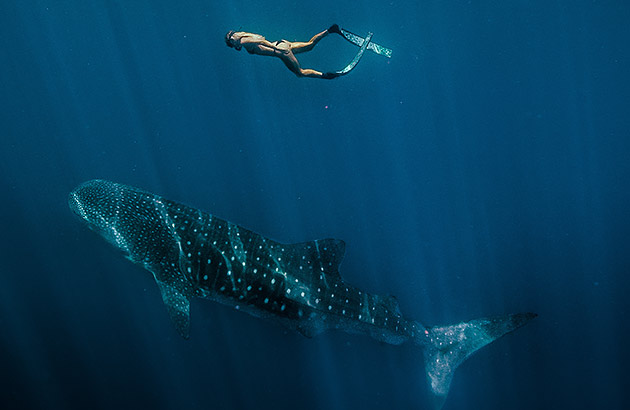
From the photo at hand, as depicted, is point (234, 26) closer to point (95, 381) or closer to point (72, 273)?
point (72, 273)

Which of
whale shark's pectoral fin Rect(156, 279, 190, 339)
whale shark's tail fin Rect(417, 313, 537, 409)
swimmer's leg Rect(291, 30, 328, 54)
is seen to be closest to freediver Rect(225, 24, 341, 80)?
swimmer's leg Rect(291, 30, 328, 54)

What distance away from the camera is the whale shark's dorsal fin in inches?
171

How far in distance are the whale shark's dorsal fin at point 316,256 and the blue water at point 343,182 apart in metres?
2.54

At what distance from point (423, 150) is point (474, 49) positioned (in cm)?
245

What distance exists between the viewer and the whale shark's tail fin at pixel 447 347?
4.80 metres

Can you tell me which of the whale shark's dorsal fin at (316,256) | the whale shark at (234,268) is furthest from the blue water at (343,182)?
the whale shark's dorsal fin at (316,256)

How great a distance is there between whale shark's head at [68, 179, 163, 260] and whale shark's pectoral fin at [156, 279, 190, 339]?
0.58 metres

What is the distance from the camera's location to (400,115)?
290 inches

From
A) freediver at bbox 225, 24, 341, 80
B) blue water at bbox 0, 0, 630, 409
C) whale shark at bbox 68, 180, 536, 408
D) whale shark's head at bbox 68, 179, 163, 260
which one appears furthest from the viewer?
blue water at bbox 0, 0, 630, 409

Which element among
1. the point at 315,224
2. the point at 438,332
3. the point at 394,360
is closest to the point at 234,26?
the point at 315,224

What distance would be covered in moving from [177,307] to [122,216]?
143 centimetres

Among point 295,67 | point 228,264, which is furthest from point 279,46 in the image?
point 228,264

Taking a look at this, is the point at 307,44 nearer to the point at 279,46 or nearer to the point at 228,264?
the point at 279,46

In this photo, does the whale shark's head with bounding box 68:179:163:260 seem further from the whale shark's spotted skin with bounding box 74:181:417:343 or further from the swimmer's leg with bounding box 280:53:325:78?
the swimmer's leg with bounding box 280:53:325:78
